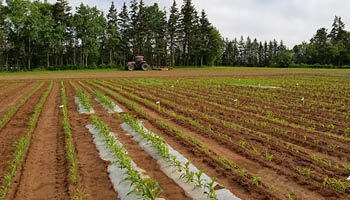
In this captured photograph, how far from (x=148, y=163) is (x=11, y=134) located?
4007mm

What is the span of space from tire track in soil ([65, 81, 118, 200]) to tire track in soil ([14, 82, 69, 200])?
0.27m

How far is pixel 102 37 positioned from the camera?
57.4 metres

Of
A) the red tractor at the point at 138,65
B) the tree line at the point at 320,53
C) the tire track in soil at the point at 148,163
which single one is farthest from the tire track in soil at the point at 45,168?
the tree line at the point at 320,53

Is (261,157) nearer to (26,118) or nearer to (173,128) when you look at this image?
(173,128)

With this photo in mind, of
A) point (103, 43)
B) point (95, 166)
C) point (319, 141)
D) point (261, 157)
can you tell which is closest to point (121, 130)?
point (95, 166)

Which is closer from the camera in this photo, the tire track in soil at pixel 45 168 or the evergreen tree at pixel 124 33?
the tire track in soil at pixel 45 168

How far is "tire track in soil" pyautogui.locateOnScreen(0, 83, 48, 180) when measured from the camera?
4449 millimetres

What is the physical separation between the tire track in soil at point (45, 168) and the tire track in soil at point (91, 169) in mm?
271

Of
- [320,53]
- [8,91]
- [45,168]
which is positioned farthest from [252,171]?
[320,53]

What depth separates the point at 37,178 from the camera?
384 cm

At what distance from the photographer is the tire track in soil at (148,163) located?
132 inches

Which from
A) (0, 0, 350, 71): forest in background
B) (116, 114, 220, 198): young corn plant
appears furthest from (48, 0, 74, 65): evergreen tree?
(116, 114, 220, 198): young corn plant

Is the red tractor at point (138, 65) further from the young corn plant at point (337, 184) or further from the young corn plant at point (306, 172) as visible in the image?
the young corn plant at point (337, 184)

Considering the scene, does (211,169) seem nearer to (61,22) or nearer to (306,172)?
(306,172)
